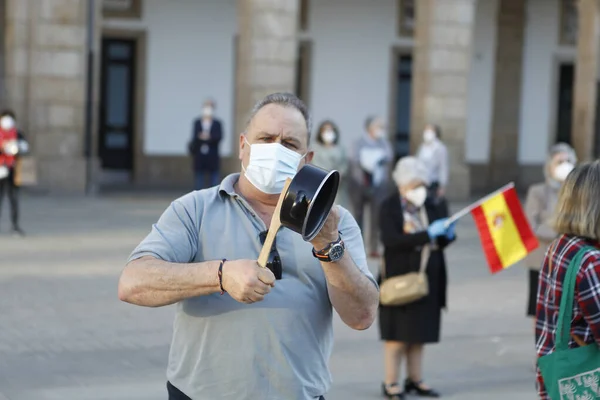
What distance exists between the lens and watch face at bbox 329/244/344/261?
330 cm

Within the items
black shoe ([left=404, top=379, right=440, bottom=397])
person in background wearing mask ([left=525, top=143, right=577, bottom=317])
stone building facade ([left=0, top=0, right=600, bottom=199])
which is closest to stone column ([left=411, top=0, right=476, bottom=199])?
stone building facade ([left=0, top=0, right=600, bottom=199])

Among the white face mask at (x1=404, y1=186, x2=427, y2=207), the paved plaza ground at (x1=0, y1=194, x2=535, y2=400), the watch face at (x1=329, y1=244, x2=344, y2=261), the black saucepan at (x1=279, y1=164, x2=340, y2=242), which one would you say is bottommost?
the paved plaza ground at (x1=0, y1=194, x2=535, y2=400)

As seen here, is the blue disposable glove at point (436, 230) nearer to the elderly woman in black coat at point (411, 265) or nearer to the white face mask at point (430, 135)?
the elderly woman in black coat at point (411, 265)

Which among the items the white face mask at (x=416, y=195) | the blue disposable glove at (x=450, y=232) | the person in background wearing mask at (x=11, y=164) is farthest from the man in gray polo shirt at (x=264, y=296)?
the person in background wearing mask at (x=11, y=164)

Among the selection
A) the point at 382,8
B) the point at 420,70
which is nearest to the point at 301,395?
the point at 420,70

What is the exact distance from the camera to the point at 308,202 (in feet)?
10.2

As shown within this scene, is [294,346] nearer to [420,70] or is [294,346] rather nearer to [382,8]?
[420,70]

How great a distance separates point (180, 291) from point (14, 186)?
12945 millimetres

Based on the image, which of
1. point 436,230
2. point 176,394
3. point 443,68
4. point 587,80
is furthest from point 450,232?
point 587,80

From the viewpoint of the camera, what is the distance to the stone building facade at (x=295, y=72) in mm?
21734

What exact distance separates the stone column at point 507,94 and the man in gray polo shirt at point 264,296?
25588 millimetres

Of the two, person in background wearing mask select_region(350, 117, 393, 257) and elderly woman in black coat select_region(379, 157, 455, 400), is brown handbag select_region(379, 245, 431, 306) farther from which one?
person in background wearing mask select_region(350, 117, 393, 257)

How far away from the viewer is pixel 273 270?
3.42 m

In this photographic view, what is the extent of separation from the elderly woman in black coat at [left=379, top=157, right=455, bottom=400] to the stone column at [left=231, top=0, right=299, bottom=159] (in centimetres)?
1389
